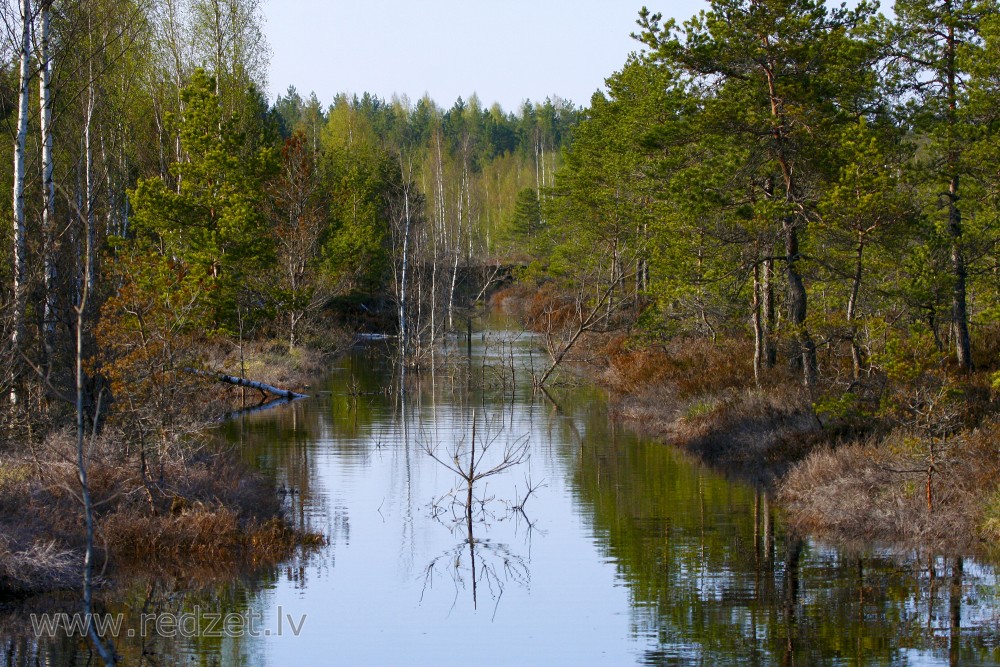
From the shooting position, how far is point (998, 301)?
22.9 metres

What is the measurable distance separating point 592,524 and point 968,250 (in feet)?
36.6

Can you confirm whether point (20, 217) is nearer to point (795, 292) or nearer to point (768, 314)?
point (795, 292)

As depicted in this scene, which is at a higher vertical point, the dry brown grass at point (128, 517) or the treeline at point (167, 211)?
the treeline at point (167, 211)

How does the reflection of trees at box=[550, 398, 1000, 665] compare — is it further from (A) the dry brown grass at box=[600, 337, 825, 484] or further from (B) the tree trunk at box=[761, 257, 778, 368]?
(B) the tree trunk at box=[761, 257, 778, 368]

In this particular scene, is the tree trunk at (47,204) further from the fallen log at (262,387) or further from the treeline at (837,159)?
the fallen log at (262,387)

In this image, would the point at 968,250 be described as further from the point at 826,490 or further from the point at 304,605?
the point at 304,605

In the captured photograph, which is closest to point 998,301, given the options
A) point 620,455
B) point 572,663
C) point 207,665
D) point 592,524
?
point 620,455

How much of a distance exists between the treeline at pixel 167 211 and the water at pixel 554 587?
133 inches

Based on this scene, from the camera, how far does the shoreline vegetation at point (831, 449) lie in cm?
1555

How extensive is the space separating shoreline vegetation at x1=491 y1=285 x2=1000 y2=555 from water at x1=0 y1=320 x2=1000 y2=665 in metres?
0.64

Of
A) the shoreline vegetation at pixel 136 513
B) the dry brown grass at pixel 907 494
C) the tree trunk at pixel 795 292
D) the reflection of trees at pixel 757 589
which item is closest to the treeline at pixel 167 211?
the shoreline vegetation at pixel 136 513

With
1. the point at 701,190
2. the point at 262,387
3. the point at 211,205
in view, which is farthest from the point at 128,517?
the point at 211,205

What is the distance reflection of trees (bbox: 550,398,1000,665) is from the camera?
1145 centimetres

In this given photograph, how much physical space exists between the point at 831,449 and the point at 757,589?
661cm
